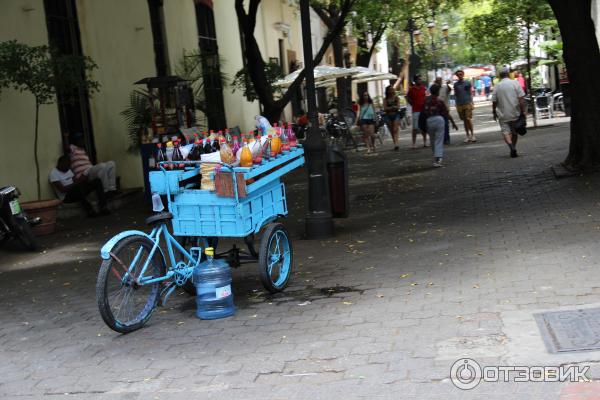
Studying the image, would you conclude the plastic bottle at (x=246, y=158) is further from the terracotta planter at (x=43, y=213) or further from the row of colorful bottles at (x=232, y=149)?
the terracotta planter at (x=43, y=213)

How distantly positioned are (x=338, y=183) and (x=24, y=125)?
5.93m

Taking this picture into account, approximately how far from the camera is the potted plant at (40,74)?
11.9 meters

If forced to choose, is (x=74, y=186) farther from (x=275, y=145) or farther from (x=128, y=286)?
(x=128, y=286)

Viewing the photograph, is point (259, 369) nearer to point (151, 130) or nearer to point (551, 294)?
point (551, 294)

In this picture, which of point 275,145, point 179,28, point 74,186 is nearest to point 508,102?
point 74,186

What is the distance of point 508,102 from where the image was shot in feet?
50.7

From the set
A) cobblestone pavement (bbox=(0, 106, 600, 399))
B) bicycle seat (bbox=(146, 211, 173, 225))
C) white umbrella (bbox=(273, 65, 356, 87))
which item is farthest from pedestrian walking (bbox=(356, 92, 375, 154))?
bicycle seat (bbox=(146, 211, 173, 225))

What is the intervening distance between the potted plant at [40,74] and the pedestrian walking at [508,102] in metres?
7.78

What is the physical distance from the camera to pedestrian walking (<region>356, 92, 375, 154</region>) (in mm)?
21016

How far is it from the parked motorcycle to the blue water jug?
491cm

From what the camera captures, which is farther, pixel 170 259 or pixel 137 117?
pixel 137 117

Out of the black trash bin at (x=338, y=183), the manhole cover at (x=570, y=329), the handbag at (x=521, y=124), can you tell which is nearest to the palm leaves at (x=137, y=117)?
the black trash bin at (x=338, y=183)

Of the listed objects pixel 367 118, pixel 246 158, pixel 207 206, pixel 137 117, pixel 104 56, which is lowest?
pixel 367 118

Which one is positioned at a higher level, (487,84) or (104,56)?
(104,56)
